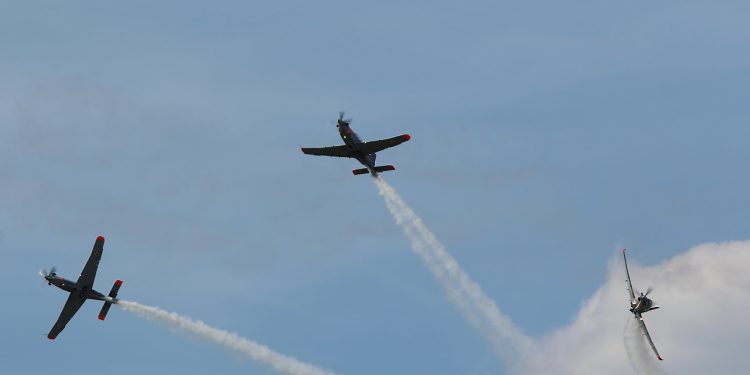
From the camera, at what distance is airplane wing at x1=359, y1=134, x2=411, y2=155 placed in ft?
509

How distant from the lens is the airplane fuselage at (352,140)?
154125 mm

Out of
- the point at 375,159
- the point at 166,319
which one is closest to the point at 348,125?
the point at 375,159

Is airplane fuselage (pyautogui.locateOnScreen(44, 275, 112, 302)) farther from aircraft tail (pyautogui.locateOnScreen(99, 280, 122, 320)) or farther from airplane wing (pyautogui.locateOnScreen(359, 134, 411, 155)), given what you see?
airplane wing (pyautogui.locateOnScreen(359, 134, 411, 155))

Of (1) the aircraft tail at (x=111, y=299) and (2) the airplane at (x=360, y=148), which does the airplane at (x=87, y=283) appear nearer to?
(1) the aircraft tail at (x=111, y=299)

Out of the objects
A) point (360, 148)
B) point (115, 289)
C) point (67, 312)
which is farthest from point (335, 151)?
point (67, 312)

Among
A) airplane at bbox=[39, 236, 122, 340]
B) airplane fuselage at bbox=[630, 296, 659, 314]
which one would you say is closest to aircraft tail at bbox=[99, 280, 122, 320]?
airplane at bbox=[39, 236, 122, 340]

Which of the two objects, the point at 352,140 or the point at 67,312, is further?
the point at 67,312

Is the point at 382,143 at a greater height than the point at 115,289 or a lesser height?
greater

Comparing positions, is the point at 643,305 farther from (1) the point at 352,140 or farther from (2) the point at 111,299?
(2) the point at 111,299

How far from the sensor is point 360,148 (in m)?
156

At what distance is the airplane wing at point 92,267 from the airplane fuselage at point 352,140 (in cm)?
2959

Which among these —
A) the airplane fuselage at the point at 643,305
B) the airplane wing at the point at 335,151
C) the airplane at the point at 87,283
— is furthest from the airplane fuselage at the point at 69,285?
the airplane fuselage at the point at 643,305

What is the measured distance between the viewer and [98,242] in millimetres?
157250

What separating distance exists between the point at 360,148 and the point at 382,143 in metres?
2.53
